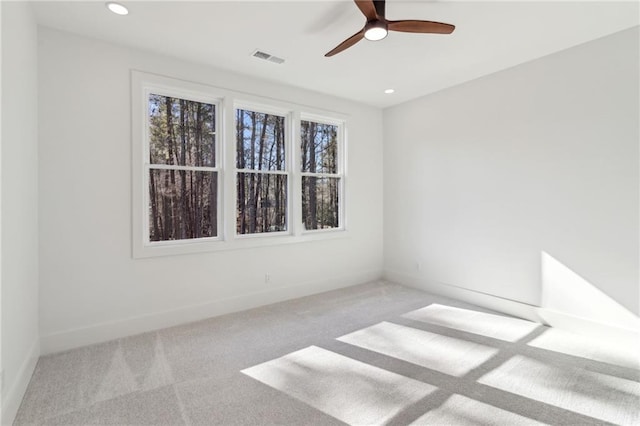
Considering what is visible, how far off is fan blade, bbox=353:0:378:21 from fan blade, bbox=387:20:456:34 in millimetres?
160

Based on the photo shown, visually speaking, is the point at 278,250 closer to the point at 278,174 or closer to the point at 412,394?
the point at 278,174

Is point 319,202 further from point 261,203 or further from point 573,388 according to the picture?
point 573,388

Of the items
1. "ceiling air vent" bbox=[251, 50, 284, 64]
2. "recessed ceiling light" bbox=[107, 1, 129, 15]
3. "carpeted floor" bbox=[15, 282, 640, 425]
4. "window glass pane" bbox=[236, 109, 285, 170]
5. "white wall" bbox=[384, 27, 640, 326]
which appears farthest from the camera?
"window glass pane" bbox=[236, 109, 285, 170]

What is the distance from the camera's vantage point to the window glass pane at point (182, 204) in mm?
3359

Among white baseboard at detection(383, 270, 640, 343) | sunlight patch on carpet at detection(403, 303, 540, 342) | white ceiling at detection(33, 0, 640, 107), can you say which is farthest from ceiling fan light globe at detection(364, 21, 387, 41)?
white baseboard at detection(383, 270, 640, 343)

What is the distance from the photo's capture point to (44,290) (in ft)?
8.91

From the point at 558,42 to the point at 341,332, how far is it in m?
3.65

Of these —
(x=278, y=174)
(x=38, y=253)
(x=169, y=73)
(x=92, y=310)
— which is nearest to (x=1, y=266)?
(x=38, y=253)

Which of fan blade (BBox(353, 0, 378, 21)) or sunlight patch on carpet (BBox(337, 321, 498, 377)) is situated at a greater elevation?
fan blade (BBox(353, 0, 378, 21))

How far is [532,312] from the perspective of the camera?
11.4 feet

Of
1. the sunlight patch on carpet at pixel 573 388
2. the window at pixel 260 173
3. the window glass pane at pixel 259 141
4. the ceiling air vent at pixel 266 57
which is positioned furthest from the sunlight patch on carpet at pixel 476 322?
the ceiling air vent at pixel 266 57

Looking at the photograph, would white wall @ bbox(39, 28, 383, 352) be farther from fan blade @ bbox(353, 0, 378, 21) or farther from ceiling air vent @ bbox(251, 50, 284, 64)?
fan blade @ bbox(353, 0, 378, 21)

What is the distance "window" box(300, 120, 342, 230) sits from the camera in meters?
4.59

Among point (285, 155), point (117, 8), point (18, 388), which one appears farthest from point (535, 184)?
point (18, 388)
